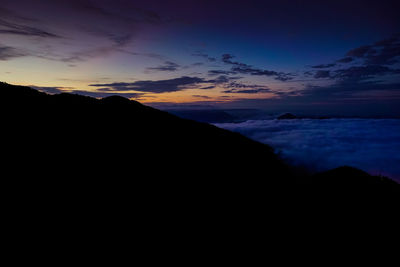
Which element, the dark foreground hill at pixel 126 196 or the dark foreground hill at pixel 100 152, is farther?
the dark foreground hill at pixel 100 152

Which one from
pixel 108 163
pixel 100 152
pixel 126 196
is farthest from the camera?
pixel 100 152

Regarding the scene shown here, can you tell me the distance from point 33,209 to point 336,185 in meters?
56.8

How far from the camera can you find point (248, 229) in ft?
59.6

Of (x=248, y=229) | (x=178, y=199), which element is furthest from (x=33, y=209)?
(x=248, y=229)

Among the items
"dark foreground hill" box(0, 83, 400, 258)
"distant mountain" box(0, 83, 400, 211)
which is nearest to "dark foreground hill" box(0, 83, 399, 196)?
"distant mountain" box(0, 83, 400, 211)

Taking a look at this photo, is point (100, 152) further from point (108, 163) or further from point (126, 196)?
point (126, 196)

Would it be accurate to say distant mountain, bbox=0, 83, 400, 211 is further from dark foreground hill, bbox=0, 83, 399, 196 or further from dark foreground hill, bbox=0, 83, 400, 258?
dark foreground hill, bbox=0, 83, 400, 258

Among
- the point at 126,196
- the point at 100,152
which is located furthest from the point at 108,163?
the point at 126,196

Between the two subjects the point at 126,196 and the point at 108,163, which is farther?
the point at 108,163

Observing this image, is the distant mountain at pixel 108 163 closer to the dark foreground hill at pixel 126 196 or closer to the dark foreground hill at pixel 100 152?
the dark foreground hill at pixel 100 152

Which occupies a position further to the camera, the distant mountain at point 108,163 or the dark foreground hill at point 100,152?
the dark foreground hill at point 100,152

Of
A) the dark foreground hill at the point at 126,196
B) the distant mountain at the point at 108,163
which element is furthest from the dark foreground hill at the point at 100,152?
the dark foreground hill at the point at 126,196

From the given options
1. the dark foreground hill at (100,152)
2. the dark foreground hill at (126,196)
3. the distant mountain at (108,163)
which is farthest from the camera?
the dark foreground hill at (100,152)

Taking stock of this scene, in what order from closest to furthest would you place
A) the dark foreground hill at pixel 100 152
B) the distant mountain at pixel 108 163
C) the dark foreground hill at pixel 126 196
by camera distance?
1. the dark foreground hill at pixel 126 196
2. the distant mountain at pixel 108 163
3. the dark foreground hill at pixel 100 152
